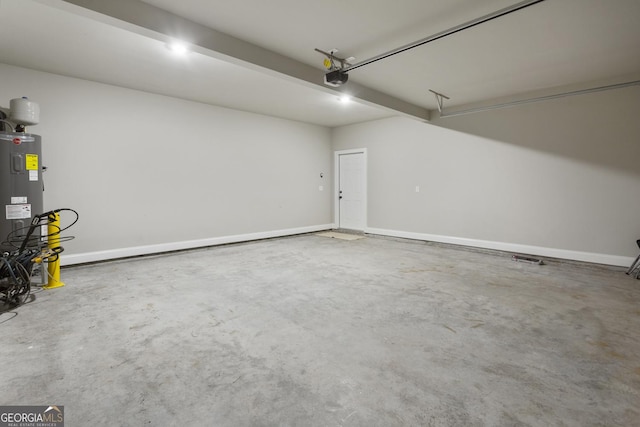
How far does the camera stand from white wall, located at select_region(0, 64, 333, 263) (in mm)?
4586

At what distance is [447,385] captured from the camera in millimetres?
1936

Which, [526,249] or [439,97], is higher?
[439,97]

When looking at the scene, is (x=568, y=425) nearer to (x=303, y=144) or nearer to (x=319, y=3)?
(x=319, y=3)

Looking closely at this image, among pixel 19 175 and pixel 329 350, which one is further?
pixel 19 175

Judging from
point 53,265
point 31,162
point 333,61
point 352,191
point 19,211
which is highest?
point 333,61

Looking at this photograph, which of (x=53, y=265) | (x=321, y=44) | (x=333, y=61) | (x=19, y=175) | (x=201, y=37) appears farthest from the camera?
(x=333, y=61)

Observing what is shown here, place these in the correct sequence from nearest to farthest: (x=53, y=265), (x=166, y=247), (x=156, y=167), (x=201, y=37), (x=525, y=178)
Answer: (x=201, y=37) < (x=53, y=265) < (x=525, y=178) < (x=156, y=167) < (x=166, y=247)

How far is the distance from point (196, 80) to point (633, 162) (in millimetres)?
6507

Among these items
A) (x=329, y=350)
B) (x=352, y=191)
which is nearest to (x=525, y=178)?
(x=352, y=191)

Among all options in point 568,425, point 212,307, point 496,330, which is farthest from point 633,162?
point 212,307

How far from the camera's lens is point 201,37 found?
122 inches

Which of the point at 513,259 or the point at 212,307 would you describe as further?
the point at 513,259

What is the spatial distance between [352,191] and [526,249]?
13.4 feet

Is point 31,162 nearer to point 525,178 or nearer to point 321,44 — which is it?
point 321,44
